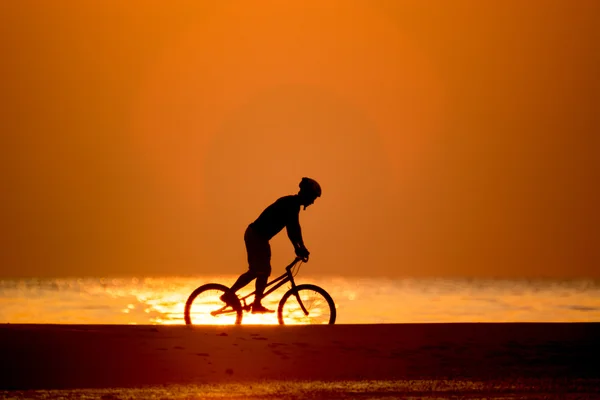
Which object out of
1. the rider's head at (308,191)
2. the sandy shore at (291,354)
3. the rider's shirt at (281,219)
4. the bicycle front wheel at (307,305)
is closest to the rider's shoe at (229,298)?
the bicycle front wheel at (307,305)

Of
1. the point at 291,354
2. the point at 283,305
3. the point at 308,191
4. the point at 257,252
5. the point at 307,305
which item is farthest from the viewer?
the point at 307,305

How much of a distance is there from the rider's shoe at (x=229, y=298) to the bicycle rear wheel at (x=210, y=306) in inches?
2.1

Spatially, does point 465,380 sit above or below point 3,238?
above

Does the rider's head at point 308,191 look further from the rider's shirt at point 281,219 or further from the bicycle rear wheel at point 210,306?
the bicycle rear wheel at point 210,306

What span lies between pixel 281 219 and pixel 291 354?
500 centimetres

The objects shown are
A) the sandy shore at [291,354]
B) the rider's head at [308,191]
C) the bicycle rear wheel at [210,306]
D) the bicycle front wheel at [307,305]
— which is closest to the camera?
the sandy shore at [291,354]

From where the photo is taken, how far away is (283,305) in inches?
653

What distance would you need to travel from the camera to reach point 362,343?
12.2 metres

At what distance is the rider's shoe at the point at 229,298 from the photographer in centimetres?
1664

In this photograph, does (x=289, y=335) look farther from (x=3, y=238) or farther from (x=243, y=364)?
(x=3, y=238)

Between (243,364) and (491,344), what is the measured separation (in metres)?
2.79

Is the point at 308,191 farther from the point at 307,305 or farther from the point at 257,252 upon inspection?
the point at 307,305

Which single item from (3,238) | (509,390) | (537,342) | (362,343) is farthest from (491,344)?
(3,238)

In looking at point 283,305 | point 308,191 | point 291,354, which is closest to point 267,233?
point 308,191
